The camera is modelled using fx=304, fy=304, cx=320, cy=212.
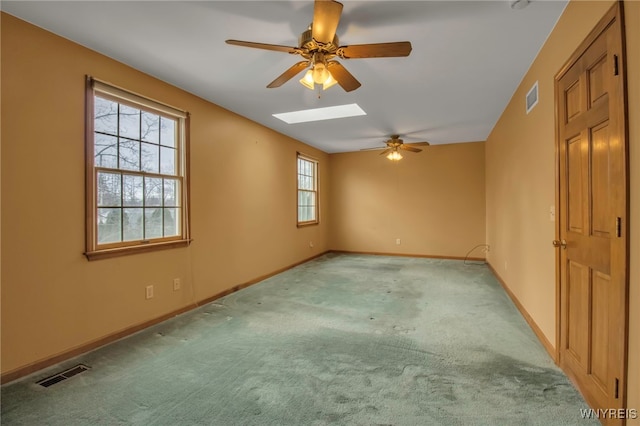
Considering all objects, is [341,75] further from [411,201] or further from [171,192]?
[411,201]

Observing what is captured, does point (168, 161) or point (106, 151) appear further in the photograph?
point (168, 161)

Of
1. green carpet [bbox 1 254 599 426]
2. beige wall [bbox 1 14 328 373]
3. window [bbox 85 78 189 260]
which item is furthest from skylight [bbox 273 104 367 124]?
green carpet [bbox 1 254 599 426]

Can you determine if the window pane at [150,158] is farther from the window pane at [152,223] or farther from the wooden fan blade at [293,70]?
the wooden fan blade at [293,70]

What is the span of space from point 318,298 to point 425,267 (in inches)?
108

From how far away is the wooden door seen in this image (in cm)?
144

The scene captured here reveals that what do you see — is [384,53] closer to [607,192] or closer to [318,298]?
[607,192]

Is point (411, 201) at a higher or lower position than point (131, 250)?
higher

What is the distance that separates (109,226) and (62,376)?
1.19m

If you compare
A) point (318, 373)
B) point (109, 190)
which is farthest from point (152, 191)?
point (318, 373)

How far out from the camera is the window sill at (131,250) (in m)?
2.57

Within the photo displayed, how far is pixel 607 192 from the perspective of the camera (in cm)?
155

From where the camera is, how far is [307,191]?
6602mm

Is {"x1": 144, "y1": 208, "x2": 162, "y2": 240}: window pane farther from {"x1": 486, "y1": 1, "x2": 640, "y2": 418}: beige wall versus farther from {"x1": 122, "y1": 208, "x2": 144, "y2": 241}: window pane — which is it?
{"x1": 486, "y1": 1, "x2": 640, "y2": 418}: beige wall

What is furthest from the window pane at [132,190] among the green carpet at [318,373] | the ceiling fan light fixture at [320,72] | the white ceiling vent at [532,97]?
the white ceiling vent at [532,97]
